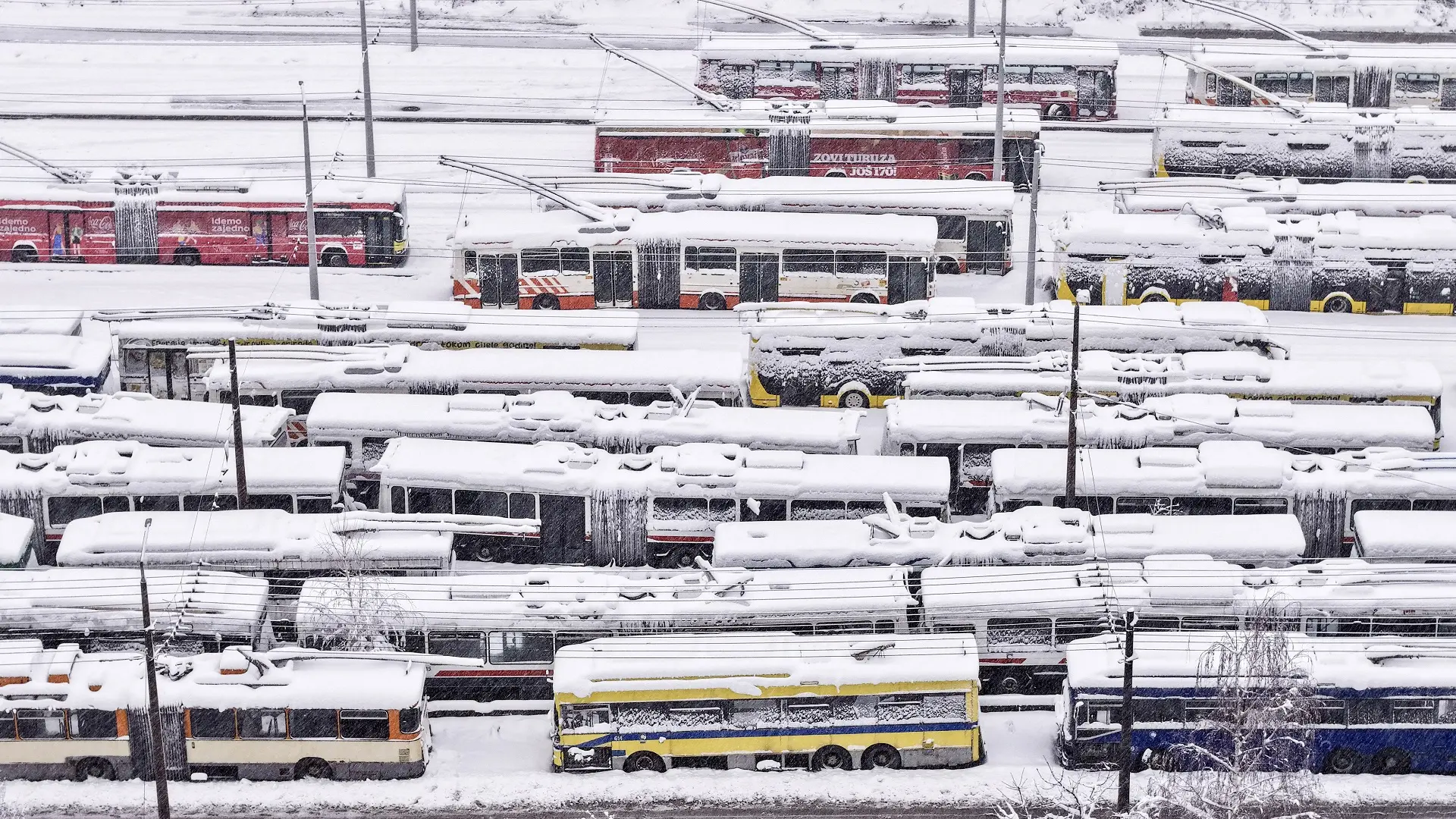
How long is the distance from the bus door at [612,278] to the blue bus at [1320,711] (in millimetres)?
21227

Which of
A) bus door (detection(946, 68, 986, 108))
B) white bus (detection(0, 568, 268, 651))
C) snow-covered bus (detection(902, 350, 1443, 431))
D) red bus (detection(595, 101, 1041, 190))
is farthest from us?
bus door (detection(946, 68, 986, 108))

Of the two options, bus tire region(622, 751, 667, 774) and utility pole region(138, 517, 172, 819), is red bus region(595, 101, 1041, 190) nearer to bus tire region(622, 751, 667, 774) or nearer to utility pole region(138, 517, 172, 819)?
bus tire region(622, 751, 667, 774)

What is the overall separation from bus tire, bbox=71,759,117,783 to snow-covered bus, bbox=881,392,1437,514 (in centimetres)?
1722

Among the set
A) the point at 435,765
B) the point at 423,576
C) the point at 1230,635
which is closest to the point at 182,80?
the point at 423,576

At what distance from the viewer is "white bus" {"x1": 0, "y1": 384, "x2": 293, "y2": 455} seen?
42.3 metres

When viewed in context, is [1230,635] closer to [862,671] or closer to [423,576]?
[862,671]

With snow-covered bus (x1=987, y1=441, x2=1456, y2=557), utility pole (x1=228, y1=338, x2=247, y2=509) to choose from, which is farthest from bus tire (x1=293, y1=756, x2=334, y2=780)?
snow-covered bus (x1=987, y1=441, x2=1456, y2=557)

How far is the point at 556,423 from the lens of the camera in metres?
42.5

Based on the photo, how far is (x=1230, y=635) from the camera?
34.8 meters

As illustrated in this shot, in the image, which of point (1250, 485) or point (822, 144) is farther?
point (822, 144)

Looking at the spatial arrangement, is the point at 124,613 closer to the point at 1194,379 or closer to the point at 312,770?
the point at 312,770

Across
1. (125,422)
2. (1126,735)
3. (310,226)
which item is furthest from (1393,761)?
(310,226)

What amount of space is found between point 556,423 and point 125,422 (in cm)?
923

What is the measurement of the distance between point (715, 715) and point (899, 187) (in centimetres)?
2353
